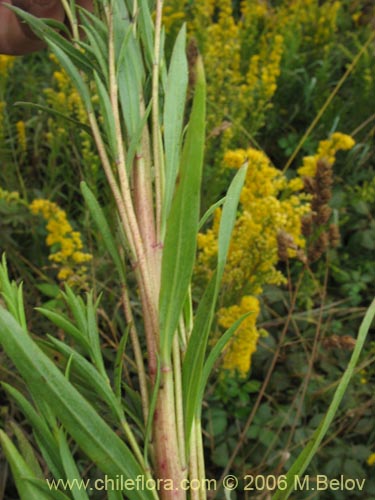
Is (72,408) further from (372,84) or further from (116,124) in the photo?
(372,84)

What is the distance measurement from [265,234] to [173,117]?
591 millimetres

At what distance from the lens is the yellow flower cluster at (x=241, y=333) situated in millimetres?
1197

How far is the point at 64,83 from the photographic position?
1611mm

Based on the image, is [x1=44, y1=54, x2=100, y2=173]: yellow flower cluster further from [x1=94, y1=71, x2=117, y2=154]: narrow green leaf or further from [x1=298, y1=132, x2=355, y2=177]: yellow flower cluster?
[x1=94, y1=71, x2=117, y2=154]: narrow green leaf

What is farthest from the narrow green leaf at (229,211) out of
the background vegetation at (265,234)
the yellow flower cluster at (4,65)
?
the yellow flower cluster at (4,65)

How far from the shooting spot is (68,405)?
53 centimetres

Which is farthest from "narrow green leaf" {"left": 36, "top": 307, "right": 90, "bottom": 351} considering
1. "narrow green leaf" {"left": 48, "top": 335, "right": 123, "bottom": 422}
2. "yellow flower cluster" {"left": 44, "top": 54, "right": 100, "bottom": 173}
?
"yellow flower cluster" {"left": 44, "top": 54, "right": 100, "bottom": 173}

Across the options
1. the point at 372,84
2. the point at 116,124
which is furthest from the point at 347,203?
the point at 116,124

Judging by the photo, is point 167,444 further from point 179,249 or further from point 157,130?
point 157,130

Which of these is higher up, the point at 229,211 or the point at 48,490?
the point at 229,211

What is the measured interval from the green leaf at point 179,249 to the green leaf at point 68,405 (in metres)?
0.08

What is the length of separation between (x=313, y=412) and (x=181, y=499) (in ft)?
2.99

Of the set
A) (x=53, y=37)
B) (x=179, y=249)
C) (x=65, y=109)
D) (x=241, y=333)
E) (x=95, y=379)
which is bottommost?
(x=241, y=333)

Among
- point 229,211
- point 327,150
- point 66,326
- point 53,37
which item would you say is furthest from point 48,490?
point 327,150
